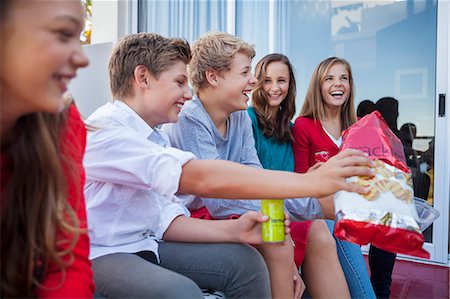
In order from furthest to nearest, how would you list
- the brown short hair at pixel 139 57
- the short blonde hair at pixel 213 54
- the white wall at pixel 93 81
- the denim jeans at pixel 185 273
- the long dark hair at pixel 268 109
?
the white wall at pixel 93 81, the long dark hair at pixel 268 109, the short blonde hair at pixel 213 54, the brown short hair at pixel 139 57, the denim jeans at pixel 185 273

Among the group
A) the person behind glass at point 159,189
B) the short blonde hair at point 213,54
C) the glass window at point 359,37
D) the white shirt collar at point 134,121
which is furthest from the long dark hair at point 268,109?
the glass window at point 359,37

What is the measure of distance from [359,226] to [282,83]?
1.25m

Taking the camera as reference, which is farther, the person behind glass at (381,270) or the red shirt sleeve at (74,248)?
the person behind glass at (381,270)

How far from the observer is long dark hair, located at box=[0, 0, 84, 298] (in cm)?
84

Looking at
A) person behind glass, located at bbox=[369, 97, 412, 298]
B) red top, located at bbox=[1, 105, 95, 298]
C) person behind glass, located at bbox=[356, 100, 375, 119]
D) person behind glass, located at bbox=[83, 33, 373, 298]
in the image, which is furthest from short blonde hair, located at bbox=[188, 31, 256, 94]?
person behind glass, located at bbox=[356, 100, 375, 119]

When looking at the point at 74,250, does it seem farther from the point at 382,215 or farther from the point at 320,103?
the point at 320,103

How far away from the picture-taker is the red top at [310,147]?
212 cm

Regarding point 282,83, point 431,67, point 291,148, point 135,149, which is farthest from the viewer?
point 431,67

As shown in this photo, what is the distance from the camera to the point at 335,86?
2.36m

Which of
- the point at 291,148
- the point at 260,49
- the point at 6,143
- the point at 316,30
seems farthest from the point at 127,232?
the point at 316,30

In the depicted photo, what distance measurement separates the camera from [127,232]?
1.23 m

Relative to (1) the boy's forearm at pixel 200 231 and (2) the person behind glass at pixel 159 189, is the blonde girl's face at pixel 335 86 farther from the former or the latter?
(1) the boy's forearm at pixel 200 231

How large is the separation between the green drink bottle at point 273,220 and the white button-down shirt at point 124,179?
0.26 meters

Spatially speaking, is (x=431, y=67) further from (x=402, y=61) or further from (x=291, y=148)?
(x=291, y=148)
